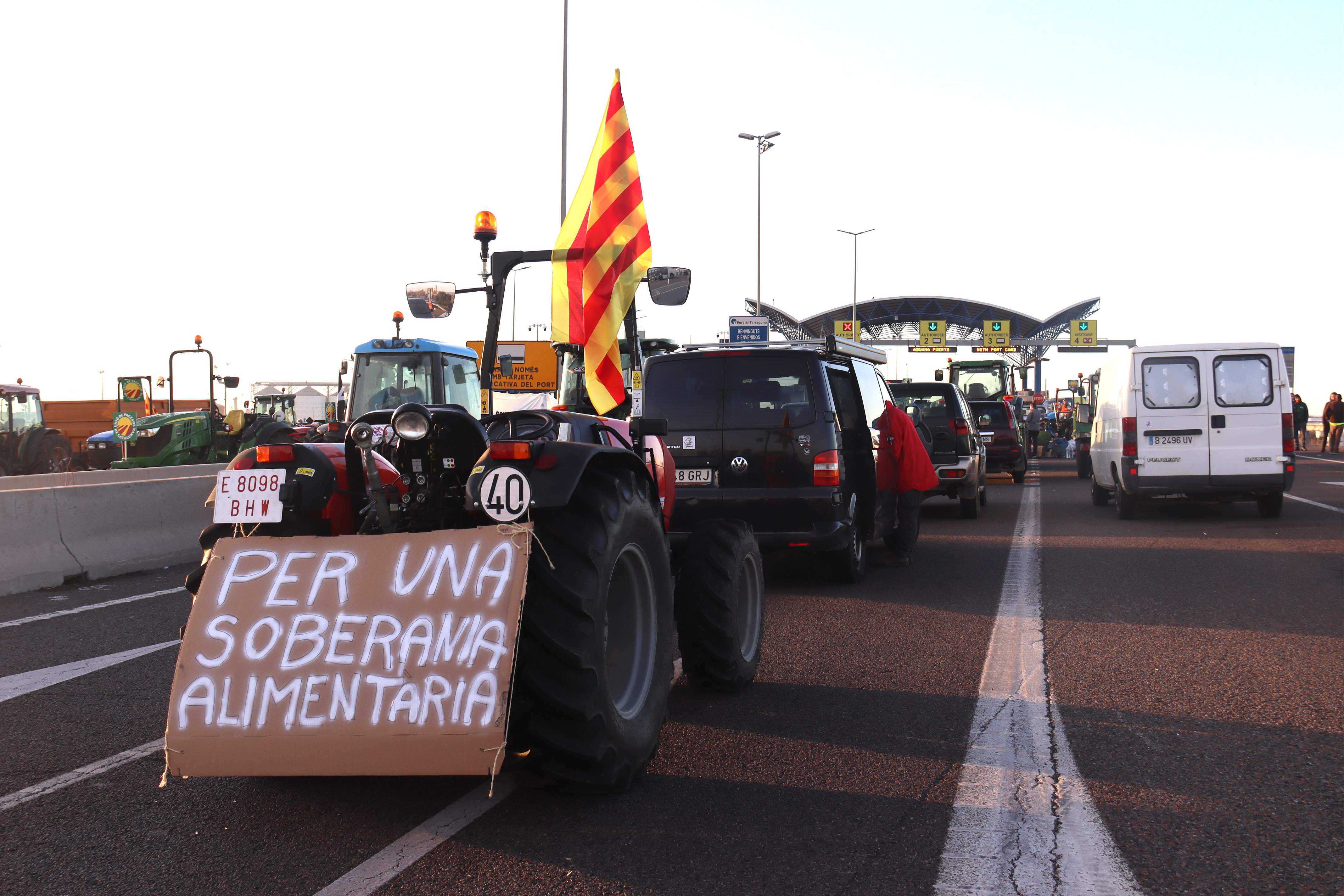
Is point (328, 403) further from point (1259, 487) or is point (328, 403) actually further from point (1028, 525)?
point (1259, 487)

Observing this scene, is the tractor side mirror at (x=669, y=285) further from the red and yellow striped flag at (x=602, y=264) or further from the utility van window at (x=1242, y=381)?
the utility van window at (x=1242, y=381)

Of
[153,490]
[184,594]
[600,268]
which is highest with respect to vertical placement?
[600,268]

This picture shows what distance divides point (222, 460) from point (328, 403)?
7.74m

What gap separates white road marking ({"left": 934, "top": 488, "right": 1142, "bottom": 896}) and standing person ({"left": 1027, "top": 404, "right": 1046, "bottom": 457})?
1119 inches

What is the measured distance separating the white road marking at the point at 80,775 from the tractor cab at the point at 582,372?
2.32 metres

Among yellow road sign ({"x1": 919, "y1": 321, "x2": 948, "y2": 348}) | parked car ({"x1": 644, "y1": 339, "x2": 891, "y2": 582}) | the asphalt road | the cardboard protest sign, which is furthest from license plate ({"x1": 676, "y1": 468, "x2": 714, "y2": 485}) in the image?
yellow road sign ({"x1": 919, "y1": 321, "x2": 948, "y2": 348})

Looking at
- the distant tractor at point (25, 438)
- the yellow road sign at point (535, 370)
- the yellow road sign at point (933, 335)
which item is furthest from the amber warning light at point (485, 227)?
the yellow road sign at point (933, 335)

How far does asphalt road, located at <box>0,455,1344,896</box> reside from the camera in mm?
3076

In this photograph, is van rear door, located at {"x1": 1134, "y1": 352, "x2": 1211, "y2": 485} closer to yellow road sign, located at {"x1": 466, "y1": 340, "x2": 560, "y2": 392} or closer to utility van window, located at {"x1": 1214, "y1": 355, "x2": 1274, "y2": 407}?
utility van window, located at {"x1": 1214, "y1": 355, "x2": 1274, "y2": 407}

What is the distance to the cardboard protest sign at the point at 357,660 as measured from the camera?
3.17m

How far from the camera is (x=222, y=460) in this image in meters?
19.3

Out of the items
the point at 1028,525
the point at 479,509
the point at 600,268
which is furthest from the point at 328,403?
the point at 479,509

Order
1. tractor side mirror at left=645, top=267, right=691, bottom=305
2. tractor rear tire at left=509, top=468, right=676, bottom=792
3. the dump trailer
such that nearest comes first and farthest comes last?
the dump trailer → tractor rear tire at left=509, top=468, right=676, bottom=792 → tractor side mirror at left=645, top=267, right=691, bottom=305

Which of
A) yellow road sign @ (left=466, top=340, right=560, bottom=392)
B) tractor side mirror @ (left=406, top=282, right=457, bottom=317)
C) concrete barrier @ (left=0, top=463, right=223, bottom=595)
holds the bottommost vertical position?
concrete barrier @ (left=0, top=463, right=223, bottom=595)
